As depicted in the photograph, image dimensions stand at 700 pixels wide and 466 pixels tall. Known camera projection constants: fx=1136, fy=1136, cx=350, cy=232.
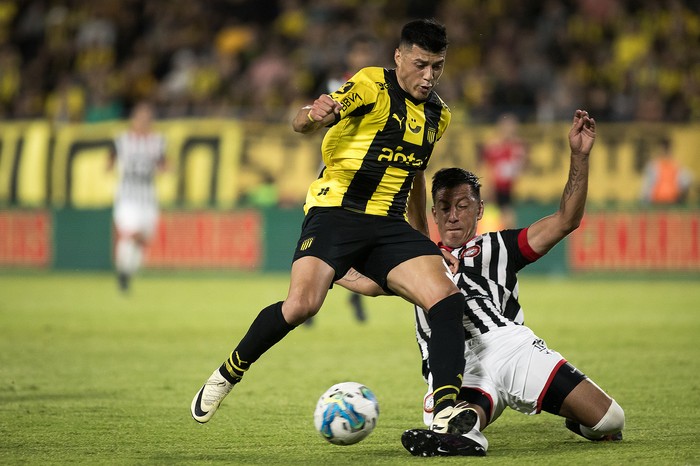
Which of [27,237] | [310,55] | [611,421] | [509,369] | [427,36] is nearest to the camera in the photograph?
[611,421]

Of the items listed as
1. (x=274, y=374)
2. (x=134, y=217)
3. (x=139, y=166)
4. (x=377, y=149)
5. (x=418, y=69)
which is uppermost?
(x=139, y=166)

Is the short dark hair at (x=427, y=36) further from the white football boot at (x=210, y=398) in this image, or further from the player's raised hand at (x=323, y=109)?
the white football boot at (x=210, y=398)

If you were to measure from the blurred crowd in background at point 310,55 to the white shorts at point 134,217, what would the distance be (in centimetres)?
274

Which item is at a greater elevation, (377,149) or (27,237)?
(377,149)

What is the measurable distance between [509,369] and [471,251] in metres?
0.66

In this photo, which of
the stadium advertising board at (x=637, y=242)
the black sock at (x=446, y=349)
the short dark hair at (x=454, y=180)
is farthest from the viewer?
the stadium advertising board at (x=637, y=242)

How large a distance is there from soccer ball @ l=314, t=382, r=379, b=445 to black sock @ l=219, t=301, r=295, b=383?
437mm

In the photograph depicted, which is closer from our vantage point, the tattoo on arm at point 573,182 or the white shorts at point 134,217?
the tattoo on arm at point 573,182

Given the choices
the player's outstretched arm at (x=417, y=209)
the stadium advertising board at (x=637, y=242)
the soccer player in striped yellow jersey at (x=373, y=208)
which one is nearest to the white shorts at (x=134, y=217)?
the stadium advertising board at (x=637, y=242)

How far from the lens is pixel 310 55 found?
1886cm

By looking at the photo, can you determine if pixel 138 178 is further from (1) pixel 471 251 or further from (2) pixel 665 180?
(1) pixel 471 251

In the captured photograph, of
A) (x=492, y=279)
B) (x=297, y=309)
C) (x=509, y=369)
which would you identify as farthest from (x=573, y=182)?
(x=297, y=309)

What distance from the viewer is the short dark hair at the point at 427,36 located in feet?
18.3

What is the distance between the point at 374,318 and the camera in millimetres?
12156
